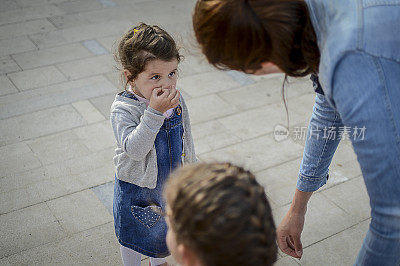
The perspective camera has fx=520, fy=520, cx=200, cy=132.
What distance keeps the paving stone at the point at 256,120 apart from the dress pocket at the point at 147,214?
1742mm

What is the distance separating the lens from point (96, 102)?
14.0 feet

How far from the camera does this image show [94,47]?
5.26 m

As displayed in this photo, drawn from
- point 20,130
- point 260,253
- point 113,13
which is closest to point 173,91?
point 260,253

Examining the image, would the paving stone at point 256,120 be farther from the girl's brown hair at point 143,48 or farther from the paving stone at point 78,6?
the paving stone at point 78,6

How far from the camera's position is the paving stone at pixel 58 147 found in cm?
357

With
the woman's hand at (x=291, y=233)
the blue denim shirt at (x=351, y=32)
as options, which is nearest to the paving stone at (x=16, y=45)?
the woman's hand at (x=291, y=233)

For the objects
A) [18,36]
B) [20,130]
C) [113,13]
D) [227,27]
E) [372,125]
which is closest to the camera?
[372,125]

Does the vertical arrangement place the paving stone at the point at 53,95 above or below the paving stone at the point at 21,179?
below

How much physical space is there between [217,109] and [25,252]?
6.54 ft

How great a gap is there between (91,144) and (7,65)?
1.61 meters

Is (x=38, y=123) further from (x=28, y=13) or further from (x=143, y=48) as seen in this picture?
(x=28, y=13)

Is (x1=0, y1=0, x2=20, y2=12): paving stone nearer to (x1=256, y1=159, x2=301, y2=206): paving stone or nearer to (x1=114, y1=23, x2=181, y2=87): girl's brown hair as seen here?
(x1=256, y1=159, x2=301, y2=206): paving stone

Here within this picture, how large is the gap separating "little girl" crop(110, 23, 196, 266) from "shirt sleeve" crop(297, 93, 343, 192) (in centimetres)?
53

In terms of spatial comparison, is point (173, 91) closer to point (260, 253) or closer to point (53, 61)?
point (260, 253)
